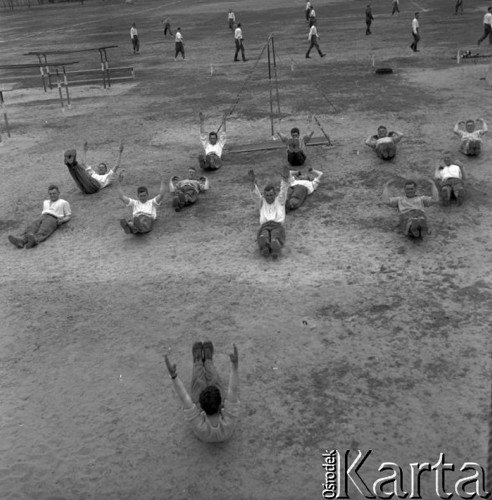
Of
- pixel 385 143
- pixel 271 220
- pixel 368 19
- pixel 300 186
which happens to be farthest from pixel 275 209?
pixel 368 19

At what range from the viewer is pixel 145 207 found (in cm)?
1116

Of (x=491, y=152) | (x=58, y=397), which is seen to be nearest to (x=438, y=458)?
(x=58, y=397)

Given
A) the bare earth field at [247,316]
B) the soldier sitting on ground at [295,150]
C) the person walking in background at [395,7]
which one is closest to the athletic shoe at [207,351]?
the bare earth field at [247,316]

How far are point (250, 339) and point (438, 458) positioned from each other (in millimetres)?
2865

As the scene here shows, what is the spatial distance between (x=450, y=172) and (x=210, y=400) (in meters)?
7.43

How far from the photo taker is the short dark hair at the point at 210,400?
19.1ft

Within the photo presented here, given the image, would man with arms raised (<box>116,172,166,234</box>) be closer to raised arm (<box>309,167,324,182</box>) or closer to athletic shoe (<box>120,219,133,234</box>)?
athletic shoe (<box>120,219,133,234</box>)

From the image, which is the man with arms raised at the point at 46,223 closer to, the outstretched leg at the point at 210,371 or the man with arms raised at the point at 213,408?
the outstretched leg at the point at 210,371

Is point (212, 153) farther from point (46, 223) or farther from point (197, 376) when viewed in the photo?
point (197, 376)

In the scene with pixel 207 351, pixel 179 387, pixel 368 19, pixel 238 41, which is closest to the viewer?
pixel 179 387

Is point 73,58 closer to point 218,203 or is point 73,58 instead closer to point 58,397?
point 218,203

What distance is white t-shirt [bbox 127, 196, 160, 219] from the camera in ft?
36.4

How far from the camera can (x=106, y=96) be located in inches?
883

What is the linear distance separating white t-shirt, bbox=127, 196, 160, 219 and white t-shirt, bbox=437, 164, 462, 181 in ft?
17.8
